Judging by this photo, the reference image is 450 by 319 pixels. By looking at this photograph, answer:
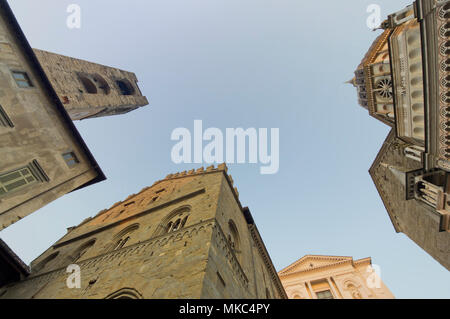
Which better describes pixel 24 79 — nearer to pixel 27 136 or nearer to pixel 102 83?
pixel 27 136

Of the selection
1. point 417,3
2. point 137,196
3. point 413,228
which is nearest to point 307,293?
point 413,228

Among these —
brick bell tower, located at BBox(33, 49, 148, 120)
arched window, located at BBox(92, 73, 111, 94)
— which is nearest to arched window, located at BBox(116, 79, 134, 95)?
brick bell tower, located at BBox(33, 49, 148, 120)

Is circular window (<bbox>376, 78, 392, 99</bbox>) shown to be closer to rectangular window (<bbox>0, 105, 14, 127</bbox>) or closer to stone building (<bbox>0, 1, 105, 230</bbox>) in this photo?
stone building (<bbox>0, 1, 105, 230</bbox>)

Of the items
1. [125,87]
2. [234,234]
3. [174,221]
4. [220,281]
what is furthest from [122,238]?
[125,87]

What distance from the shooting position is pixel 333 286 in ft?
87.2

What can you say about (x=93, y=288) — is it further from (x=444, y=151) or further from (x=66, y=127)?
(x=444, y=151)

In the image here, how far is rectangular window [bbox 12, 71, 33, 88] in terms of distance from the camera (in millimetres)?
11877

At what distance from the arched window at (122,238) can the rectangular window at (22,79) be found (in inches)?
356

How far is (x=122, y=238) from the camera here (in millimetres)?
12922

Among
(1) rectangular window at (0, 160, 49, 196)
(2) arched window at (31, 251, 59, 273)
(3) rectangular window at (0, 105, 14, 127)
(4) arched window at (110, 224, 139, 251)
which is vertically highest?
(3) rectangular window at (0, 105, 14, 127)

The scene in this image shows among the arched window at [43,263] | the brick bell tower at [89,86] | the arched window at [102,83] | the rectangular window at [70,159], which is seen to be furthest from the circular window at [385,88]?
the arched window at [43,263]

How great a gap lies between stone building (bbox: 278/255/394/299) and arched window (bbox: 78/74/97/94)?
2897 cm

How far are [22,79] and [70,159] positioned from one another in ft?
15.2

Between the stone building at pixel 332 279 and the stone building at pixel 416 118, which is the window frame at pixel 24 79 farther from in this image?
the stone building at pixel 332 279
